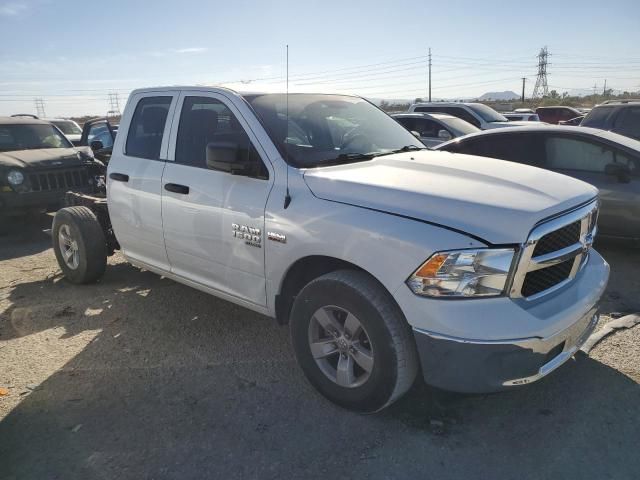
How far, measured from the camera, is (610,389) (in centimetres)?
325

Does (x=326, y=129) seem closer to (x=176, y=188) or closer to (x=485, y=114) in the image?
(x=176, y=188)

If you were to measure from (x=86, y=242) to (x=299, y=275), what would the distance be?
117 inches

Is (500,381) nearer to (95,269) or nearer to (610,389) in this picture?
(610,389)

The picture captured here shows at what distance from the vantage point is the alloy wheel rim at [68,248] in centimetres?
543

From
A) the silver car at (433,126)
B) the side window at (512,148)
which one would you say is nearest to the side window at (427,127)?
the silver car at (433,126)

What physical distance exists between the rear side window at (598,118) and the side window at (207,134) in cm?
850

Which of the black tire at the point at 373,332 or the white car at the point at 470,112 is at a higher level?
the white car at the point at 470,112

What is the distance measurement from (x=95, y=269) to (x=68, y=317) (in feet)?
2.64

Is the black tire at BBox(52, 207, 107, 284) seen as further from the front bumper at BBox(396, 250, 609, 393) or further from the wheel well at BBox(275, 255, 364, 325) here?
the front bumper at BBox(396, 250, 609, 393)

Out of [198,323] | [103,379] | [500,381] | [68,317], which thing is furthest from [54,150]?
[500,381]

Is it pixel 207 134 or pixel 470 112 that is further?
pixel 470 112

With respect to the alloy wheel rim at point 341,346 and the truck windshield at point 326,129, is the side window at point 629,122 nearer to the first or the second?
the truck windshield at point 326,129

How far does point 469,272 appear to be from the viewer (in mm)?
2500

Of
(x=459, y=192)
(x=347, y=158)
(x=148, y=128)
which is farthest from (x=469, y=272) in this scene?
(x=148, y=128)
